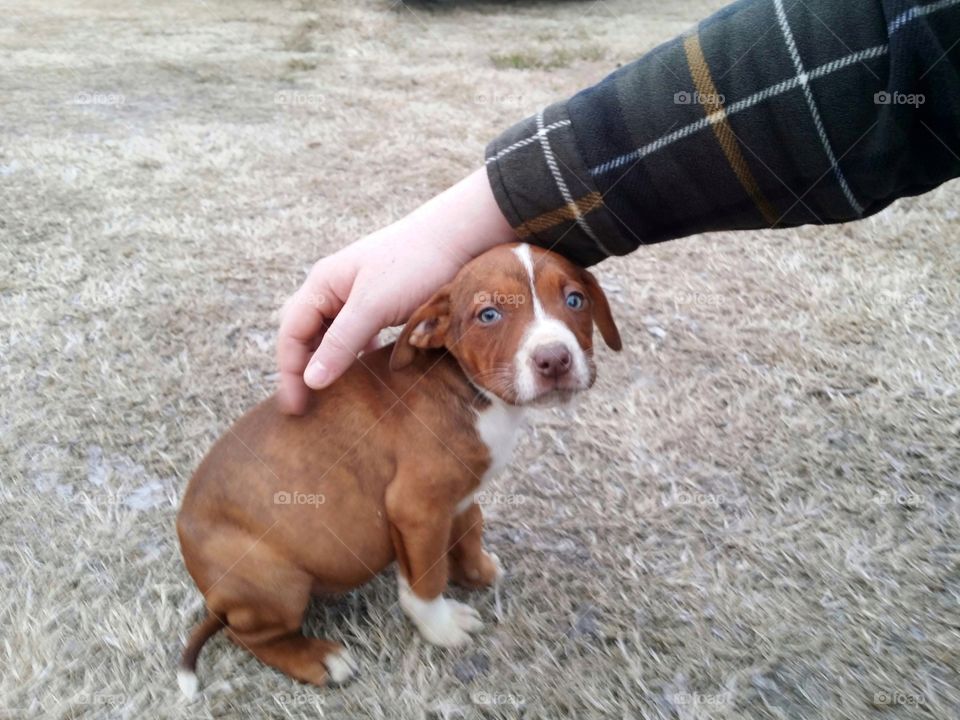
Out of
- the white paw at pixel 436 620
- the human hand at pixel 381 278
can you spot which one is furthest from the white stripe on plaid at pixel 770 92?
the white paw at pixel 436 620

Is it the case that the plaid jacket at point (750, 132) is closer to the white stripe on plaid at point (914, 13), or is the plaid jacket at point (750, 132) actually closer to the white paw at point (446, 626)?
the white stripe on plaid at point (914, 13)

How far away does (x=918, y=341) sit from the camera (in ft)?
14.2

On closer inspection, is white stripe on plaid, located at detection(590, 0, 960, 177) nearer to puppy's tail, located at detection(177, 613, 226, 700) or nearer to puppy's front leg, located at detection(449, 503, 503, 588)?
puppy's front leg, located at detection(449, 503, 503, 588)

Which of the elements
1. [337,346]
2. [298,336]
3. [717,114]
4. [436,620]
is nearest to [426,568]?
[436,620]

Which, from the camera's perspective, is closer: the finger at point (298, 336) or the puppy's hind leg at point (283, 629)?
the puppy's hind leg at point (283, 629)

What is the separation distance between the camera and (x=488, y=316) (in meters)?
2.44

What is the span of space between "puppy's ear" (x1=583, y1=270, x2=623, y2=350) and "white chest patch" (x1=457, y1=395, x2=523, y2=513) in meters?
0.45

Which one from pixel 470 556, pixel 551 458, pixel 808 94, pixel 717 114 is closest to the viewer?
pixel 808 94

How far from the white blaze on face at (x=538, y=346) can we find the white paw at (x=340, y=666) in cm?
122

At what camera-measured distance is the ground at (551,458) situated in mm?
2615

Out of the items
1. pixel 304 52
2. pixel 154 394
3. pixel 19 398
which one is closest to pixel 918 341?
pixel 154 394

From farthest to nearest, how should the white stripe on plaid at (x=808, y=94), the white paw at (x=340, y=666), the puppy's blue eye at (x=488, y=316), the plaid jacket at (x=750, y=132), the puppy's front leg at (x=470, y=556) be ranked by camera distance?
the puppy's front leg at (x=470, y=556), the white paw at (x=340, y=666), the puppy's blue eye at (x=488, y=316), the white stripe on plaid at (x=808, y=94), the plaid jacket at (x=750, y=132)

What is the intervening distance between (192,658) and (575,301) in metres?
1.87

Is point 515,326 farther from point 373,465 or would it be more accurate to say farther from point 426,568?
point 426,568
